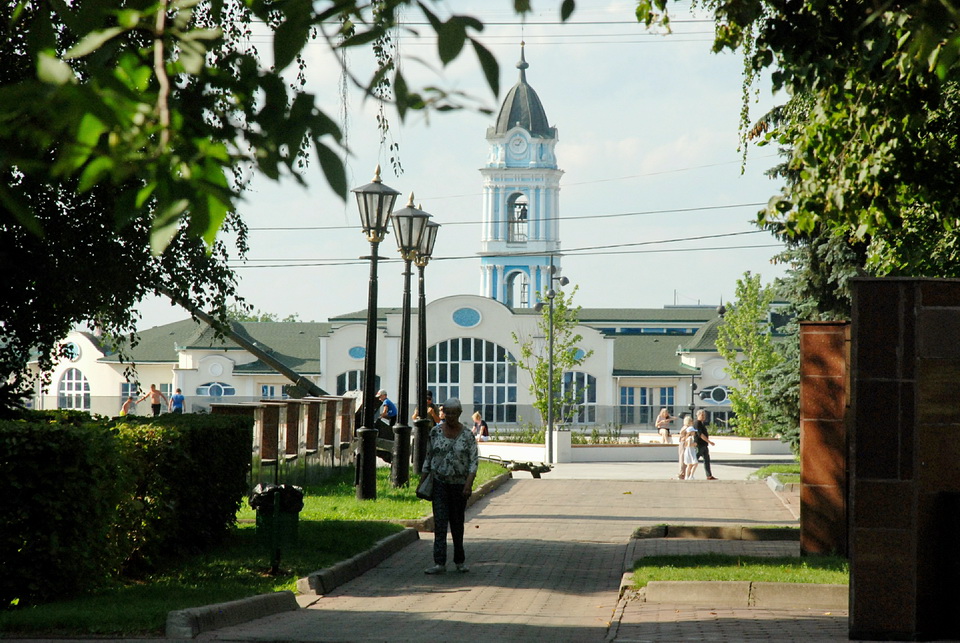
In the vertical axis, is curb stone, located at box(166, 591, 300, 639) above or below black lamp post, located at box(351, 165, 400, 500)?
below

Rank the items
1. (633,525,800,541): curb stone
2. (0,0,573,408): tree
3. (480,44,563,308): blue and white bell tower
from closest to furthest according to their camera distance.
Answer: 1. (0,0,573,408): tree
2. (633,525,800,541): curb stone
3. (480,44,563,308): blue and white bell tower

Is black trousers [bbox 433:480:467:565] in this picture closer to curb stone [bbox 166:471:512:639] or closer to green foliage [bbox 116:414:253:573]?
curb stone [bbox 166:471:512:639]

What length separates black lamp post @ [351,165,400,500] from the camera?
17078mm

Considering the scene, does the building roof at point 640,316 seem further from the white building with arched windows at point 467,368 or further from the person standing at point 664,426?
the person standing at point 664,426

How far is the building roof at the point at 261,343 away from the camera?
221 ft

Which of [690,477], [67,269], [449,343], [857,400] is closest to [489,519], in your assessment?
[67,269]

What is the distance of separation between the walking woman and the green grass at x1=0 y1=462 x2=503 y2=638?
967mm

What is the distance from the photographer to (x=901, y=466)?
818 cm

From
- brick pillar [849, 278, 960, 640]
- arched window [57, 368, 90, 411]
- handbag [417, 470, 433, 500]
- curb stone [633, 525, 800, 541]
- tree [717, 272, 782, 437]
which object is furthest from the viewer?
arched window [57, 368, 90, 411]

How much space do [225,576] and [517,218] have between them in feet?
247

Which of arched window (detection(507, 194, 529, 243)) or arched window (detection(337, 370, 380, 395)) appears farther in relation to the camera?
arched window (detection(507, 194, 529, 243))

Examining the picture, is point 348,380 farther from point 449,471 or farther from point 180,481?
point 180,481

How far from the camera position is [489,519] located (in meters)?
17.3

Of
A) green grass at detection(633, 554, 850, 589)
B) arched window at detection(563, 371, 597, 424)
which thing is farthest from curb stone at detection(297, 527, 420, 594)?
arched window at detection(563, 371, 597, 424)
